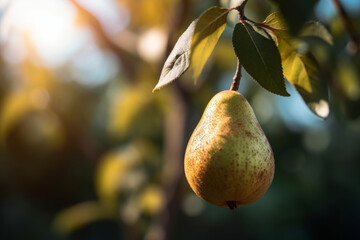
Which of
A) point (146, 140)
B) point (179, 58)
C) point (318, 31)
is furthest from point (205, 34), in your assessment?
point (146, 140)

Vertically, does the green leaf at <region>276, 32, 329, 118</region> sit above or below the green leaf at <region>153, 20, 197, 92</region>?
below

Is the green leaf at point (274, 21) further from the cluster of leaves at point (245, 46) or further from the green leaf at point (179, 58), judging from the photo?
the green leaf at point (179, 58)

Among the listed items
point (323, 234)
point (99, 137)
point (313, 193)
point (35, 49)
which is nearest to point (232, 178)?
point (35, 49)

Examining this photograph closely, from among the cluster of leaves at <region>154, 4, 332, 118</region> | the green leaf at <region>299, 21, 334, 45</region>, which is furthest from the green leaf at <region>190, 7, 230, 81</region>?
the green leaf at <region>299, 21, 334, 45</region>

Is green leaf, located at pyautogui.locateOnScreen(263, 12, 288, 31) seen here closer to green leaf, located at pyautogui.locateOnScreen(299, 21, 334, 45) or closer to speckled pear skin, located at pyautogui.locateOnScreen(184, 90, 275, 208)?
green leaf, located at pyautogui.locateOnScreen(299, 21, 334, 45)

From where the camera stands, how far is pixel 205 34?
478mm

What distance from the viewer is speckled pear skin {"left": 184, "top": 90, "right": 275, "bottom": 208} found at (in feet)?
1.62

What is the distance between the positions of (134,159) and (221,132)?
1735mm

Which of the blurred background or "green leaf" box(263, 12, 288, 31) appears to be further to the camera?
the blurred background

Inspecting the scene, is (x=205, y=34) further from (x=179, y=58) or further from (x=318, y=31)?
(x=318, y=31)

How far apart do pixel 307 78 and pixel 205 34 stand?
0.54 feet

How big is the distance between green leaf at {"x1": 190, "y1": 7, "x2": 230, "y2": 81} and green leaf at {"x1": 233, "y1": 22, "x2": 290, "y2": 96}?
0.09 feet

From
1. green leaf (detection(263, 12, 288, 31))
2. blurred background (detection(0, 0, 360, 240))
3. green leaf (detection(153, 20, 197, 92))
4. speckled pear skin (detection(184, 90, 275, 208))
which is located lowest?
blurred background (detection(0, 0, 360, 240))

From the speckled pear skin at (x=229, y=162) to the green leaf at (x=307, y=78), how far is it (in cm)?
9
